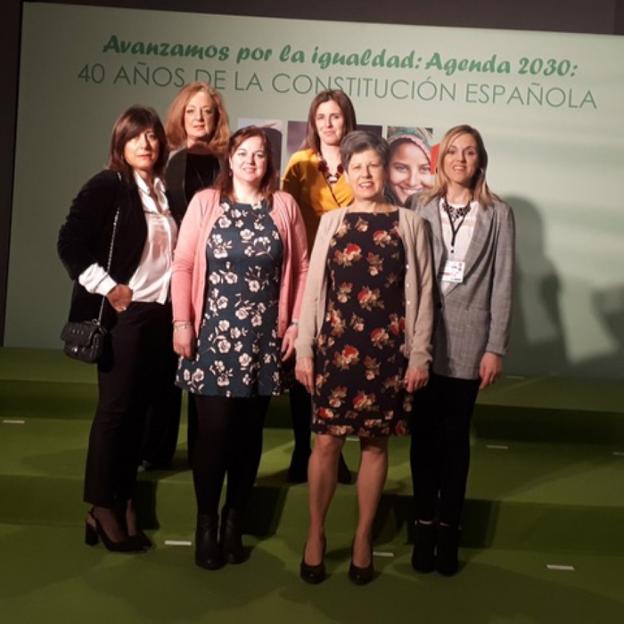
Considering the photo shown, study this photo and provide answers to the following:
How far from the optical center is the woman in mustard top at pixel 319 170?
2881 millimetres

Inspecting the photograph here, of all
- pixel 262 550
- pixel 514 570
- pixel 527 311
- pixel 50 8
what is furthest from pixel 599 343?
pixel 50 8

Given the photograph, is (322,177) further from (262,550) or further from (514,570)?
(514,570)

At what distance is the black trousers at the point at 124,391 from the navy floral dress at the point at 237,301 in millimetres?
172

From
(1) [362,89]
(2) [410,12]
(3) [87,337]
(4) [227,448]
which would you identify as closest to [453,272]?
(4) [227,448]

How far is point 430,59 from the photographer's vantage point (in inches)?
187

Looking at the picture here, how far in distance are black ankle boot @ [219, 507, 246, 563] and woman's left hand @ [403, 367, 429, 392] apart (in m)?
0.71

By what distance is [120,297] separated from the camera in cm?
255

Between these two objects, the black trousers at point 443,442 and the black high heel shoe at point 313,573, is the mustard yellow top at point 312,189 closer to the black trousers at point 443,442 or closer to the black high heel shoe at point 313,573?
the black trousers at point 443,442

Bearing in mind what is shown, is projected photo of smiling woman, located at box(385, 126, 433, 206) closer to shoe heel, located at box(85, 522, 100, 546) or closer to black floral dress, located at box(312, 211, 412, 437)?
black floral dress, located at box(312, 211, 412, 437)

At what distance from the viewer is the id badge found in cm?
258

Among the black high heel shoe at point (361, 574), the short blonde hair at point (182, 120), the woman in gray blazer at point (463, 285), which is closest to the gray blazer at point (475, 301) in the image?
the woman in gray blazer at point (463, 285)

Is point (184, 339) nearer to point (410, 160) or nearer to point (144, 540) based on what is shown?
point (144, 540)

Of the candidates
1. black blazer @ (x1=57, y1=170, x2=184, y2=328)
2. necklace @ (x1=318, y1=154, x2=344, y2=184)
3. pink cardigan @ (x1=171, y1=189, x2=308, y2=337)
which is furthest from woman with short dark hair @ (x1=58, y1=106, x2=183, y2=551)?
necklace @ (x1=318, y1=154, x2=344, y2=184)

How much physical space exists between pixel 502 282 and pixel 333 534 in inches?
42.6
